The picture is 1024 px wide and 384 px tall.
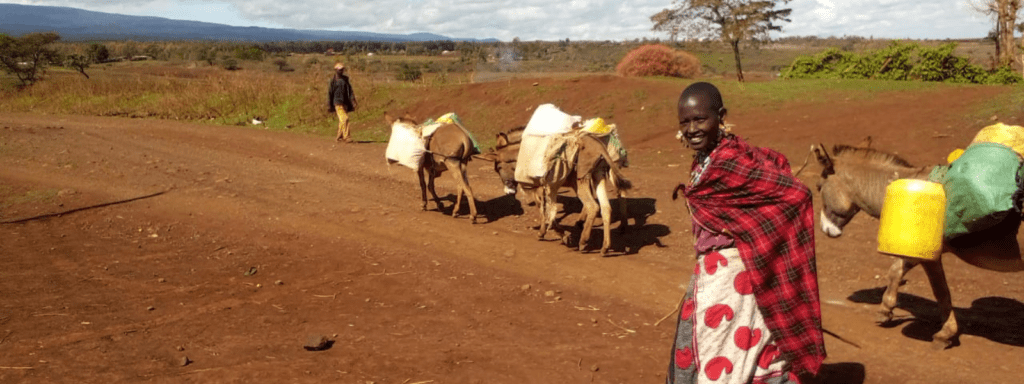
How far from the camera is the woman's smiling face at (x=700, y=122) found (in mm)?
3980

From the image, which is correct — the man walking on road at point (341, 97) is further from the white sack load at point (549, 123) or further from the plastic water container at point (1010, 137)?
the plastic water container at point (1010, 137)

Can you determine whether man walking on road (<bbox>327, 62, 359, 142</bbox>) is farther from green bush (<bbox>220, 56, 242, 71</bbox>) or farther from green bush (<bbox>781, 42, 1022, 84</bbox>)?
green bush (<bbox>220, 56, 242, 71</bbox>)

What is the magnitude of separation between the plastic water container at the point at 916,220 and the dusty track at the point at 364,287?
1.09 metres

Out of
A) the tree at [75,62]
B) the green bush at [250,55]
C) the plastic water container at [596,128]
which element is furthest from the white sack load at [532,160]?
the green bush at [250,55]

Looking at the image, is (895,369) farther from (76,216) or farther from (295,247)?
(76,216)

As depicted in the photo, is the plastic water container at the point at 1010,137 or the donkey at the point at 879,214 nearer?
the plastic water container at the point at 1010,137

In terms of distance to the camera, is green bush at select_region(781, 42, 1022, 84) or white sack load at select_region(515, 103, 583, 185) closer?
white sack load at select_region(515, 103, 583, 185)

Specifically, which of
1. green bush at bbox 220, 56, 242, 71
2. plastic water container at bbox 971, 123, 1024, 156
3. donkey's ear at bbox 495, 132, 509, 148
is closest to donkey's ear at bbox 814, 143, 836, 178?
plastic water container at bbox 971, 123, 1024, 156

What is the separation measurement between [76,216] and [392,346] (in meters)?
6.76

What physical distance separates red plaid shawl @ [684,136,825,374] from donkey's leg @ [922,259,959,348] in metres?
2.58

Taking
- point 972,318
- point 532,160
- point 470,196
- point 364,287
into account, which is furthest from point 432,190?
point 972,318

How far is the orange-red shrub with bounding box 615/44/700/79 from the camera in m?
26.0

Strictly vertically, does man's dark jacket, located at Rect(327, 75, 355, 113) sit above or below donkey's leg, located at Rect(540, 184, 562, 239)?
above

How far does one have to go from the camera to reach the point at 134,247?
31.7 ft
